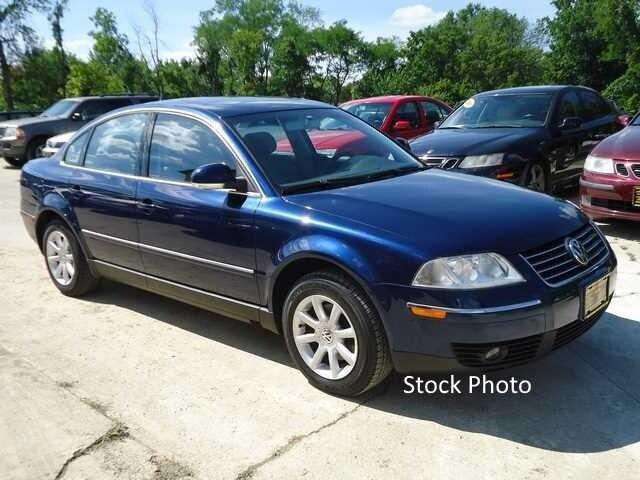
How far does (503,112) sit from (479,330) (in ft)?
18.2

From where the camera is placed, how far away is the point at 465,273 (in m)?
2.76

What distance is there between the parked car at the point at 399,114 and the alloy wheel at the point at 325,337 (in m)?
6.90

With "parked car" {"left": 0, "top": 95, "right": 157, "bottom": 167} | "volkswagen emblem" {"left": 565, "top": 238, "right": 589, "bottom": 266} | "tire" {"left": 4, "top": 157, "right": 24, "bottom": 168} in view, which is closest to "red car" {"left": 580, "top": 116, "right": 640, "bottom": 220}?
"volkswagen emblem" {"left": 565, "top": 238, "right": 589, "bottom": 266}

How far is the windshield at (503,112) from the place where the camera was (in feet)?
24.3

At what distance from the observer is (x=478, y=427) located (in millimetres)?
2875

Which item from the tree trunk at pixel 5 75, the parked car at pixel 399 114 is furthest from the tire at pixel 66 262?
the tree trunk at pixel 5 75

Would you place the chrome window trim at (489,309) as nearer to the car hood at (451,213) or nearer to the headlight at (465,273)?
the headlight at (465,273)

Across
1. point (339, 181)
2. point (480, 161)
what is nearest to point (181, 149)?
point (339, 181)

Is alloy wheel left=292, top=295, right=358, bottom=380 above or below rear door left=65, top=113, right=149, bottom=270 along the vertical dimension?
below

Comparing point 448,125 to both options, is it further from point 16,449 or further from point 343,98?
point 343,98

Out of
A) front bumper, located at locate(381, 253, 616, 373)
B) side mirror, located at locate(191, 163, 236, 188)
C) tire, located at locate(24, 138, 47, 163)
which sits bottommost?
tire, located at locate(24, 138, 47, 163)

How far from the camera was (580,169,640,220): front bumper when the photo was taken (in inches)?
224

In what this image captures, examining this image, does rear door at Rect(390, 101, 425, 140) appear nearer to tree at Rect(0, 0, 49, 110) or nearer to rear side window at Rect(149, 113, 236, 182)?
rear side window at Rect(149, 113, 236, 182)

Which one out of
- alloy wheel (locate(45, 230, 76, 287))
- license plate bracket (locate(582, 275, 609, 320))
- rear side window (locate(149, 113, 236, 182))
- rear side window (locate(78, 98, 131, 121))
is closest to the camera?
license plate bracket (locate(582, 275, 609, 320))
